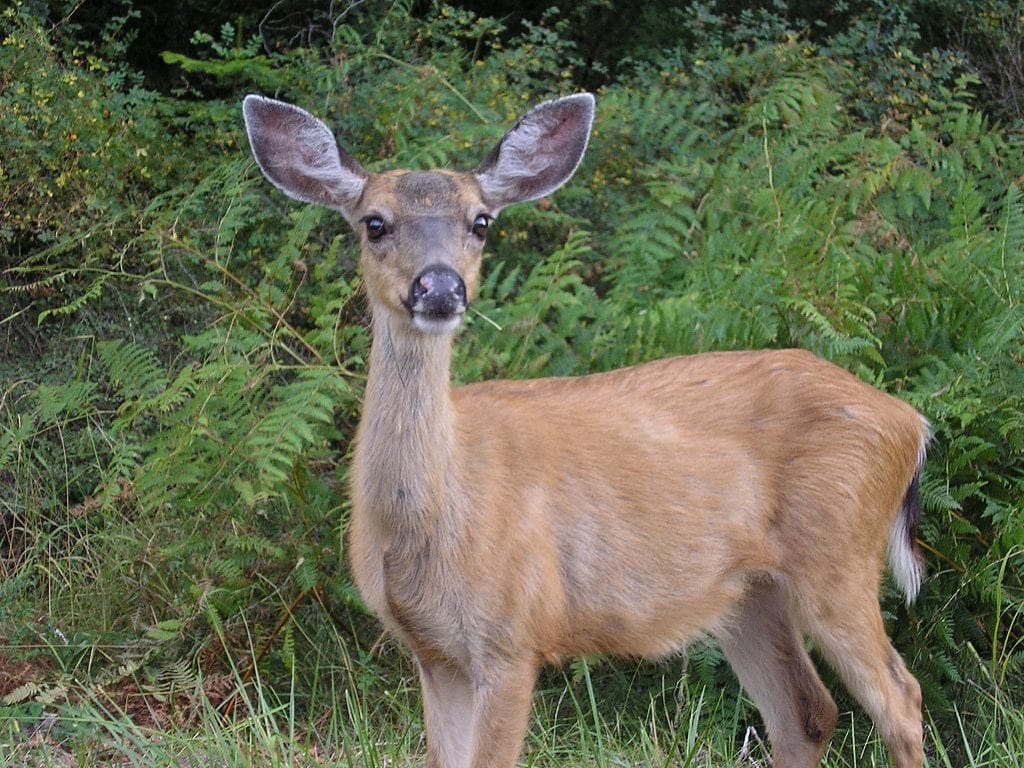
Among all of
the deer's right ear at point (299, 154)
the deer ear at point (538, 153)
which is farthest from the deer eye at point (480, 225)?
the deer's right ear at point (299, 154)

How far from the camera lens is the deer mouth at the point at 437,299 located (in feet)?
13.7

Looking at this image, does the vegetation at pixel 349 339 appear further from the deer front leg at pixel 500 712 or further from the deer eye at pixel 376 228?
the deer eye at pixel 376 228

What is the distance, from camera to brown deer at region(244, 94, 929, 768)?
4.35 metres

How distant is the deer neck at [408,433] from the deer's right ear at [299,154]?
589 millimetres

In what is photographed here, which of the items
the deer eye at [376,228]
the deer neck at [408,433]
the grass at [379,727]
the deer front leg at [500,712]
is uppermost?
the deer eye at [376,228]

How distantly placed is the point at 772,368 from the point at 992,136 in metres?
3.46

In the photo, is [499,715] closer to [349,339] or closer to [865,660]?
[865,660]

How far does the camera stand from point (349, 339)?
6590mm

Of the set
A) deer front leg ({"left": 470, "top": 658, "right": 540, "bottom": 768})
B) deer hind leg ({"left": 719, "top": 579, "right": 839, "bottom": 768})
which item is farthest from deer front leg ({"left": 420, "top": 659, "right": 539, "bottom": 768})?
deer hind leg ({"left": 719, "top": 579, "right": 839, "bottom": 768})

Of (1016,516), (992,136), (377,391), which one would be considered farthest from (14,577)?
(992,136)

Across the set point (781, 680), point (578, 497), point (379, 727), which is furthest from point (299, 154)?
point (781, 680)

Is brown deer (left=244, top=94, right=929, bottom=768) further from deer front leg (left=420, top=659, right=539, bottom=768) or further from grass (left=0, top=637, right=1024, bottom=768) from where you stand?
grass (left=0, top=637, right=1024, bottom=768)

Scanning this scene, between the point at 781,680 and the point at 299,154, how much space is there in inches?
97.6

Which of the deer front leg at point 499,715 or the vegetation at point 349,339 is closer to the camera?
the deer front leg at point 499,715
